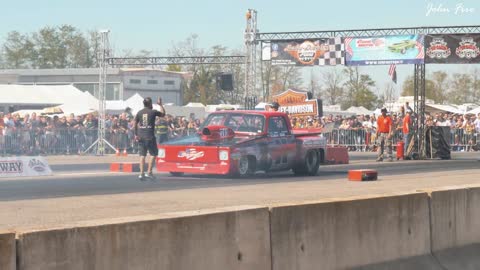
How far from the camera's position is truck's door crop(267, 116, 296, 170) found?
1850 cm

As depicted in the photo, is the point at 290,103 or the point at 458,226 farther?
the point at 290,103

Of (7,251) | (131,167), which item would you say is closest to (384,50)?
(131,167)

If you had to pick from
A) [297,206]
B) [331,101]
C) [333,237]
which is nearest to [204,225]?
[297,206]

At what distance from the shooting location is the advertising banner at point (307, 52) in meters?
31.7

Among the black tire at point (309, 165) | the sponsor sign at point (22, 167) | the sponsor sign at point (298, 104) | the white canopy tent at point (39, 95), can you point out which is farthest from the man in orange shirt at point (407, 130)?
the white canopy tent at point (39, 95)

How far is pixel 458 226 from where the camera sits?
892cm

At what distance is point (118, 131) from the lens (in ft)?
105

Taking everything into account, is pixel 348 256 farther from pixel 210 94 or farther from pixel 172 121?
pixel 210 94

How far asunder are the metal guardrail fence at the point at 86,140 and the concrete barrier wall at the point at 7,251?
2334cm

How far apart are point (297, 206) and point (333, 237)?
539 millimetres

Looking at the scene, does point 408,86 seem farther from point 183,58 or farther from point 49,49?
point 183,58

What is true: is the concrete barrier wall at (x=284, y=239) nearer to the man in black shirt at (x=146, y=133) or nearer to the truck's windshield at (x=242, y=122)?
the man in black shirt at (x=146, y=133)

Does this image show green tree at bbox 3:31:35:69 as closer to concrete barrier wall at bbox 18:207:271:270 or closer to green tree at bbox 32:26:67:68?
green tree at bbox 32:26:67:68

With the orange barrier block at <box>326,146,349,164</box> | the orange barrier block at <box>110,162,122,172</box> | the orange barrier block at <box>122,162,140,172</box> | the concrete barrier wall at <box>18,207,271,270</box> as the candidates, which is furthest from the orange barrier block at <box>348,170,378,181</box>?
the concrete barrier wall at <box>18,207,271,270</box>
